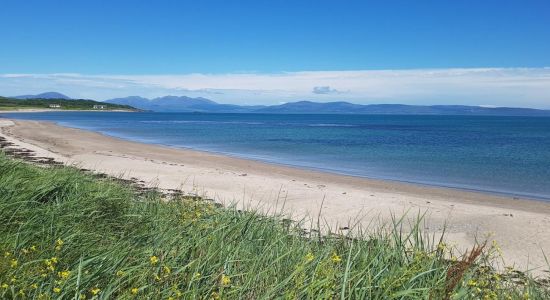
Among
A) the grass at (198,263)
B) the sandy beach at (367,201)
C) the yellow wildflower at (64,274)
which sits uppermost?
the yellow wildflower at (64,274)

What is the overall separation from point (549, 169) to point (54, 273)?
87.8 feet

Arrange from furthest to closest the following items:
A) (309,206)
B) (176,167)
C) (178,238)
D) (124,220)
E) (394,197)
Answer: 1. (176,167)
2. (394,197)
3. (309,206)
4. (124,220)
5. (178,238)

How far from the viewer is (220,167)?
2217 centimetres

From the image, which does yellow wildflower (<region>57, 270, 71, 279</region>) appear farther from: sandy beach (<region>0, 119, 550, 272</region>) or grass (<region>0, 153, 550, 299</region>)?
sandy beach (<region>0, 119, 550, 272</region>)

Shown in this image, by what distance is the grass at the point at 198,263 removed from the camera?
3479 mm

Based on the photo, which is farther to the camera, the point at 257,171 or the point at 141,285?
the point at 257,171

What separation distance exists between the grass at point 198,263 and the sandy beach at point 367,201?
7.86 ft

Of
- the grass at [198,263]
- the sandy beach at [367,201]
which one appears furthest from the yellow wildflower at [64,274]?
the sandy beach at [367,201]

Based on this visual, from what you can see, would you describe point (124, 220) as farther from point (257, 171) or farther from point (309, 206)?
point (257, 171)

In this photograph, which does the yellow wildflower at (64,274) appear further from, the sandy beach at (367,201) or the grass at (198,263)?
the sandy beach at (367,201)

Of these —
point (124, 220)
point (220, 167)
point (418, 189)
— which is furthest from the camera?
point (220, 167)

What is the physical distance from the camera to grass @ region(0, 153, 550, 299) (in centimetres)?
348

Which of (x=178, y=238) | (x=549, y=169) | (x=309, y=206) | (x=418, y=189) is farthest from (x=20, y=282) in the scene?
(x=549, y=169)

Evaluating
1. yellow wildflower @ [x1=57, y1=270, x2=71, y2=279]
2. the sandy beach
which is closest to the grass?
yellow wildflower @ [x1=57, y1=270, x2=71, y2=279]
